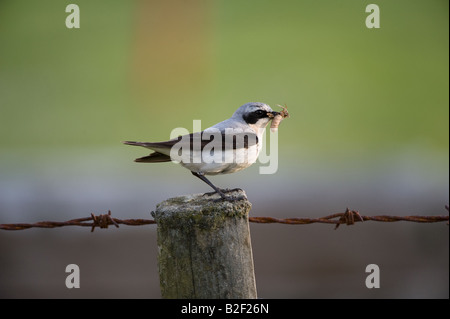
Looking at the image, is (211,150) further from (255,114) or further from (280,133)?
(280,133)

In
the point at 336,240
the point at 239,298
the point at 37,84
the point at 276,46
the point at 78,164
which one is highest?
the point at 276,46

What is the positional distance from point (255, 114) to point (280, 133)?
403 inches

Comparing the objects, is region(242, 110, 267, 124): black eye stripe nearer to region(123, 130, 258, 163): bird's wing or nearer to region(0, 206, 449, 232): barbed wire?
region(123, 130, 258, 163): bird's wing

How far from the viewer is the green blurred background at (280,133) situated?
7992 millimetres

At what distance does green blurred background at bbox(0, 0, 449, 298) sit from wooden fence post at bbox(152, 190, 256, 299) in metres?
5.04

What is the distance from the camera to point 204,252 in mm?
2787

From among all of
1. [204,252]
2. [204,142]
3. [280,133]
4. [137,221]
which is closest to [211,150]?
[204,142]

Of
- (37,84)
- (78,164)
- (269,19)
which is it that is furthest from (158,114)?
(269,19)

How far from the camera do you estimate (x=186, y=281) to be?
111 inches

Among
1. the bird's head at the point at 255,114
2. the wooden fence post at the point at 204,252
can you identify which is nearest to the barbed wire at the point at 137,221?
the wooden fence post at the point at 204,252

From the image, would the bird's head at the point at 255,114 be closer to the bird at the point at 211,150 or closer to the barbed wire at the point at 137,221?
the bird at the point at 211,150

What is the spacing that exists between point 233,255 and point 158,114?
13220 mm

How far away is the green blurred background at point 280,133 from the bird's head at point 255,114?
152 inches

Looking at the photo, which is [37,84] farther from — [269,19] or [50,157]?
[269,19]
